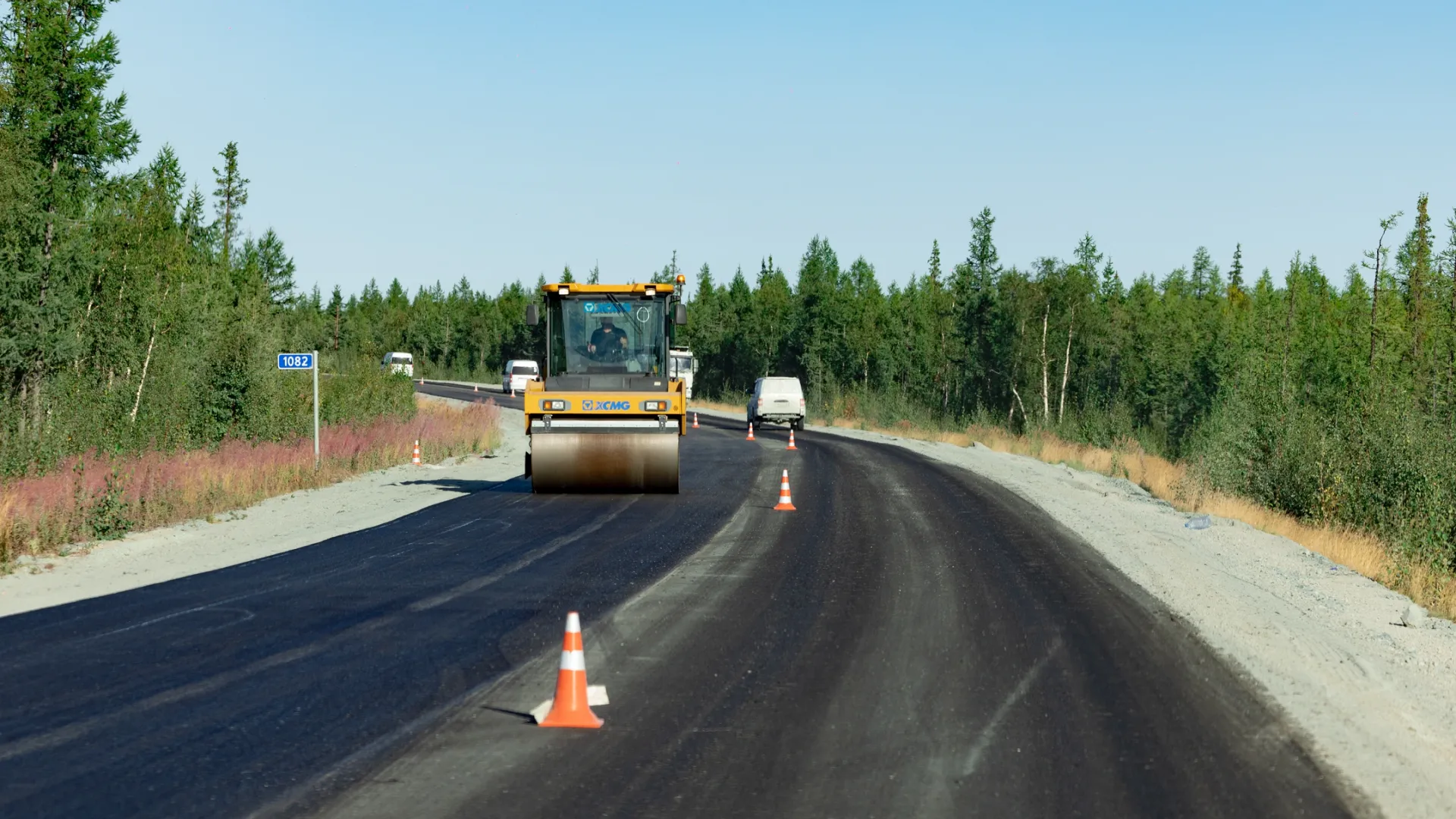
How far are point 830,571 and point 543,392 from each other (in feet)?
26.1

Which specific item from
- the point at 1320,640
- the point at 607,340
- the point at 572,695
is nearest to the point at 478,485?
the point at 607,340

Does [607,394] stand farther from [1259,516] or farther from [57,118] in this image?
[57,118]

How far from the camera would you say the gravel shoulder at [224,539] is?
37.4 feet

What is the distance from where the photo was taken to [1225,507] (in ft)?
71.7

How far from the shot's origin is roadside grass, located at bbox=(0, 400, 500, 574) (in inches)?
539

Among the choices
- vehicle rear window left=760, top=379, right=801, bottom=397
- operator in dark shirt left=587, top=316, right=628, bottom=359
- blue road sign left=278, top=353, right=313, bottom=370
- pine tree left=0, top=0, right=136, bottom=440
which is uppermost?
pine tree left=0, top=0, right=136, bottom=440

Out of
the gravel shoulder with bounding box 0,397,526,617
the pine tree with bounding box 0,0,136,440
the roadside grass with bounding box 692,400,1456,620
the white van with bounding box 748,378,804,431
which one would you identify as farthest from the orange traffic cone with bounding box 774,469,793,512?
the white van with bounding box 748,378,804,431

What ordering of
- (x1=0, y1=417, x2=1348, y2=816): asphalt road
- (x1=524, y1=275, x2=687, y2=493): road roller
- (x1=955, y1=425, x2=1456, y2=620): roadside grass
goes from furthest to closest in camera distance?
(x1=524, y1=275, x2=687, y2=493): road roller
(x1=955, y1=425, x2=1456, y2=620): roadside grass
(x1=0, y1=417, x2=1348, y2=816): asphalt road

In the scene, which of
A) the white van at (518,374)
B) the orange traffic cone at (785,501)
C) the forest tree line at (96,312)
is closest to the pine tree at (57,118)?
the forest tree line at (96,312)

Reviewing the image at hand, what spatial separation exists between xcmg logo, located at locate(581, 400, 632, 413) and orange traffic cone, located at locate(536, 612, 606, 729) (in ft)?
40.3

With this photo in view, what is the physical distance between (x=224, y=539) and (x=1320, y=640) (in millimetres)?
12816

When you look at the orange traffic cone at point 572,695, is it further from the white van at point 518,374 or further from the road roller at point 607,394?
the white van at point 518,374

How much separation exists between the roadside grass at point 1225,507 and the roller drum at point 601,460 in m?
10.2

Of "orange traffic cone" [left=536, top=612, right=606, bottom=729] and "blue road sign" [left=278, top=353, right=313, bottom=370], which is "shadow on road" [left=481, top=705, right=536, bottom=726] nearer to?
"orange traffic cone" [left=536, top=612, right=606, bottom=729]
